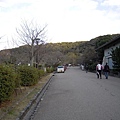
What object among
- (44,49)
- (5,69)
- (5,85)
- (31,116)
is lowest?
(31,116)

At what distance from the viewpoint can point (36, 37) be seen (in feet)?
82.8

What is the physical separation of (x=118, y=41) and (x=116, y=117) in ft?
94.0

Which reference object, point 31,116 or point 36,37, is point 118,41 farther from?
point 31,116

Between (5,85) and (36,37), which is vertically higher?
(36,37)

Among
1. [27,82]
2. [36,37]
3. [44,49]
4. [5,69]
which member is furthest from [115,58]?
[5,69]

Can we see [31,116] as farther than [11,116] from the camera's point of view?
Yes

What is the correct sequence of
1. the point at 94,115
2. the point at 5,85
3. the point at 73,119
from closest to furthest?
the point at 73,119 → the point at 94,115 → the point at 5,85

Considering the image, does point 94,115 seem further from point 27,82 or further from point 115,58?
point 115,58

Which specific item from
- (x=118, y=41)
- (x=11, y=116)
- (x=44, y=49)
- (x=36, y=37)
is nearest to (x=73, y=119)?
(x=11, y=116)

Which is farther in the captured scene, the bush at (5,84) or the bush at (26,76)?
the bush at (26,76)

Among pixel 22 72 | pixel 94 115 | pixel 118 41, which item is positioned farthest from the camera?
pixel 118 41

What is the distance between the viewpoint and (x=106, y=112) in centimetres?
741

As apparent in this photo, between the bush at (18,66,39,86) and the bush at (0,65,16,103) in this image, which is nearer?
the bush at (0,65,16,103)

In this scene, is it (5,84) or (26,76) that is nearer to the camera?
(5,84)
